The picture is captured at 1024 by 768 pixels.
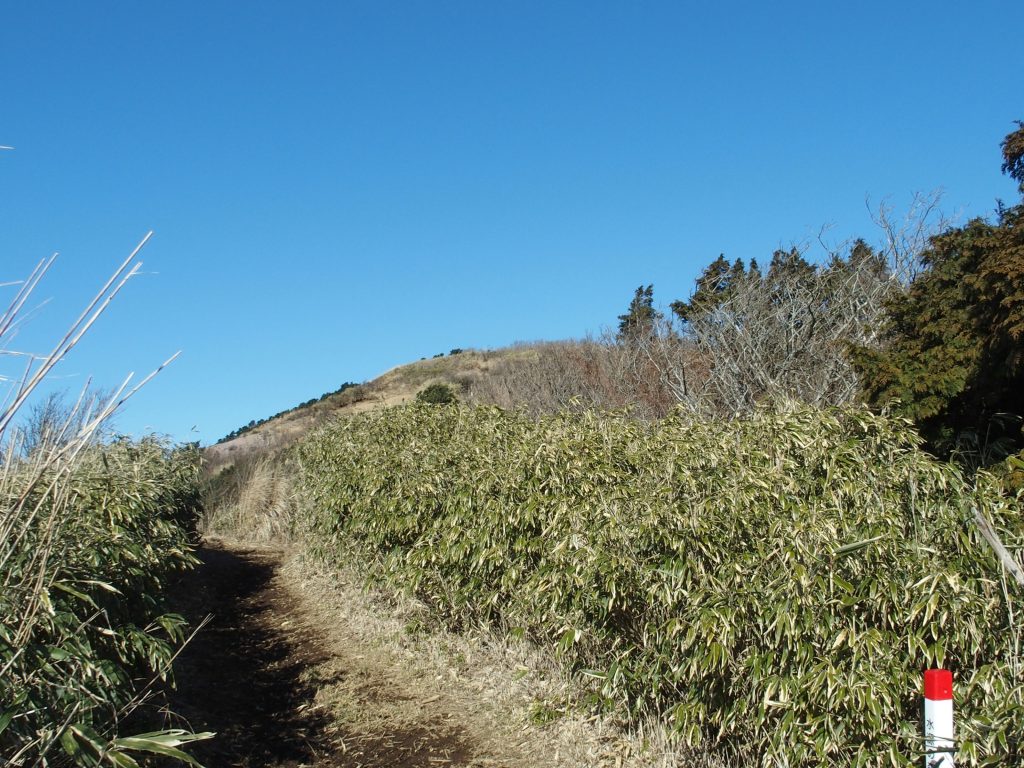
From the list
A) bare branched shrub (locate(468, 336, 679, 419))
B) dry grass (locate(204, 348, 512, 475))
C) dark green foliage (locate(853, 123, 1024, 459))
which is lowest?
dark green foliage (locate(853, 123, 1024, 459))

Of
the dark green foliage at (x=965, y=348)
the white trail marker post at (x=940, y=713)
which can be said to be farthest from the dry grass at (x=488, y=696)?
the dark green foliage at (x=965, y=348)

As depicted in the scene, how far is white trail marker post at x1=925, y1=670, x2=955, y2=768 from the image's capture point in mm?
2525

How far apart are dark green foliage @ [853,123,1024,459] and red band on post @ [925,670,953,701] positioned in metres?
4.12

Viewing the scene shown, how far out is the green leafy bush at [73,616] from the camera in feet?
8.63

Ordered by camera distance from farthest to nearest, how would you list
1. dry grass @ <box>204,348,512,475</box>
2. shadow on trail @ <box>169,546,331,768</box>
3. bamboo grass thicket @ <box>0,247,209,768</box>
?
1. dry grass @ <box>204,348,512,475</box>
2. shadow on trail @ <box>169,546,331,768</box>
3. bamboo grass thicket @ <box>0,247,209,768</box>

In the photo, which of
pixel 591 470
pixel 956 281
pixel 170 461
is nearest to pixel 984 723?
pixel 591 470

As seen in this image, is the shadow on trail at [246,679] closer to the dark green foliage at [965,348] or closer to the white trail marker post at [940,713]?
the white trail marker post at [940,713]

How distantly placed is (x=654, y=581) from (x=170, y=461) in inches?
333

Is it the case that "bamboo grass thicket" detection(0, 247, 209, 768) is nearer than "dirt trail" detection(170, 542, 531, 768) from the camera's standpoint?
Yes

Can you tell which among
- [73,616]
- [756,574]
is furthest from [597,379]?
[73,616]

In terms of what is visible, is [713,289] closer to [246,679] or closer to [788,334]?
[788,334]

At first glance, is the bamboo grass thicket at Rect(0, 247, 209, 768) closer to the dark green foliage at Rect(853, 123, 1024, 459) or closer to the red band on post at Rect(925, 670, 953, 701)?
the red band on post at Rect(925, 670, 953, 701)

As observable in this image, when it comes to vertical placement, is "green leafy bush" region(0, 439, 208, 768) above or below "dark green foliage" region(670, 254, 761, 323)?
below

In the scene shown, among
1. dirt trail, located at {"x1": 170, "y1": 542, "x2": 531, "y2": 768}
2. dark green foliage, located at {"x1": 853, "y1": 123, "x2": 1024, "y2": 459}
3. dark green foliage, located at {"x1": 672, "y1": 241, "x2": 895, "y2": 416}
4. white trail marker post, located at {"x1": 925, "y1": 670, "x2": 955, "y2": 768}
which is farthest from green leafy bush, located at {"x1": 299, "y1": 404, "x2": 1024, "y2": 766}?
dark green foliage, located at {"x1": 672, "y1": 241, "x2": 895, "y2": 416}
